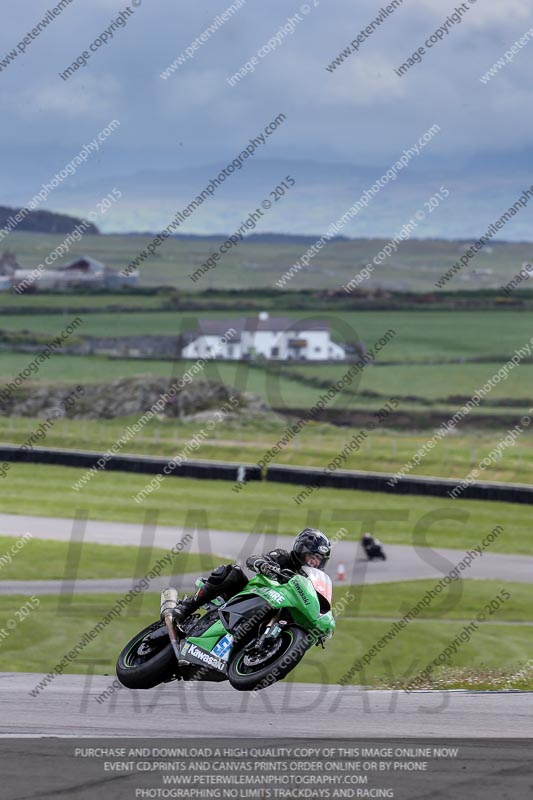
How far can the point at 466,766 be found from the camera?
32.4 ft

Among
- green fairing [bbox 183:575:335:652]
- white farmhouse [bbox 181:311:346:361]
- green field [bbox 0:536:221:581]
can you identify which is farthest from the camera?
white farmhouse [bbox 181:311:346:361]

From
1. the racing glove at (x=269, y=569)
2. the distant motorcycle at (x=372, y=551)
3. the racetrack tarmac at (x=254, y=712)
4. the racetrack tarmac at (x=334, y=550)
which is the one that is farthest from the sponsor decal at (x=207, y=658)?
the distant motorcycle at (x=372, y=551)

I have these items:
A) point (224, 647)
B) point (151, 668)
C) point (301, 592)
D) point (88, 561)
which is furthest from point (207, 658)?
point (88, 561)

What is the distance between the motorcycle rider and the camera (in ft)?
38.4

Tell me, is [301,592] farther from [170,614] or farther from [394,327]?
[394,327]

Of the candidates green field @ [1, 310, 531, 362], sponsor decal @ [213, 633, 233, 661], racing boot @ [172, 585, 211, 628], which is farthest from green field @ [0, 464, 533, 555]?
green field @ [1, 310, 531, 362]

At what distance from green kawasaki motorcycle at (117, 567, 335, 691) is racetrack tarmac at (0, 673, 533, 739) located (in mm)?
567

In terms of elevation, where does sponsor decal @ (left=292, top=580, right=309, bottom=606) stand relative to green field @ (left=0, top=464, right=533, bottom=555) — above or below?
above

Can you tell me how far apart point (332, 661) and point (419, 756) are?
9797 millimetres

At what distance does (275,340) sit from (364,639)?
8818 centimetres

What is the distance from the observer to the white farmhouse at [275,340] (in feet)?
343

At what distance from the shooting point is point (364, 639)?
2212 centimetres

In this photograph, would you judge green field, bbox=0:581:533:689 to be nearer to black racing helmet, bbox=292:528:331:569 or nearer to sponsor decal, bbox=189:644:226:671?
black racing helmet, bbox=292:528:331:569

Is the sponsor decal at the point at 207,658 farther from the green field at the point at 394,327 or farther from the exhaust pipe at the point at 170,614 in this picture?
the green field at the point at 394,327
